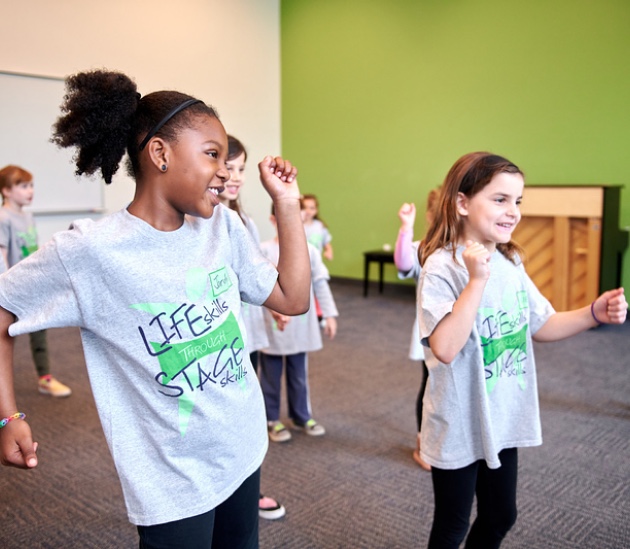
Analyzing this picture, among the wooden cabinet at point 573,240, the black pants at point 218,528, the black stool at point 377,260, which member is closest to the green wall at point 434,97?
the black stool at point 377,260

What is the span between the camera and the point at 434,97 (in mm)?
6652

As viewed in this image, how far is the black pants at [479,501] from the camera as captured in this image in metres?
1.46

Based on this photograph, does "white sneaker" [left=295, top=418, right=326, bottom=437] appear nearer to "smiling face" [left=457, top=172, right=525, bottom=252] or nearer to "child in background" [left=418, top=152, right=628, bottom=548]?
"child in background" [left=418, top=152, right=628, bottom=548]

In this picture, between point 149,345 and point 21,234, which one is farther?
point 21,234

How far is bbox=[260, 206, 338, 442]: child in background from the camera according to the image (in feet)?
9.55

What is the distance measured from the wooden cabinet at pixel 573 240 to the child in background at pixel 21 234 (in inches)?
161

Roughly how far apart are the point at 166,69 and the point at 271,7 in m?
1.92

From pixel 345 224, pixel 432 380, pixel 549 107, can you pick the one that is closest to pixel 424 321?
pixel 432 380

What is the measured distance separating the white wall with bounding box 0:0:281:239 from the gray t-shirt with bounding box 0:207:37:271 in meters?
2.57

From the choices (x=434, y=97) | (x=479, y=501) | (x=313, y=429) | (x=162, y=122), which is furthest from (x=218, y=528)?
(x=434, y=97)

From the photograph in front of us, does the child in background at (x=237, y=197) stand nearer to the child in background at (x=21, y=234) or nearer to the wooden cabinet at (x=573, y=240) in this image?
the child in background at (x=21, y=234)

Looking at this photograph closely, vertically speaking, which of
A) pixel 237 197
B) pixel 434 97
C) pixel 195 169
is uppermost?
pixel 434 97

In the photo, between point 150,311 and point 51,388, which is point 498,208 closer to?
point 150,311

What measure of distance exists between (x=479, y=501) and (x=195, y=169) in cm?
110
